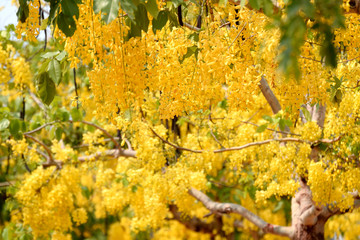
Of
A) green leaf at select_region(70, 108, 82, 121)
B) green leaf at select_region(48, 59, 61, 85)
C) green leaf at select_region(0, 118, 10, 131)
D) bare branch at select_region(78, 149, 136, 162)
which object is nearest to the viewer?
green leaf at select_region(48, 59, 61, 85)

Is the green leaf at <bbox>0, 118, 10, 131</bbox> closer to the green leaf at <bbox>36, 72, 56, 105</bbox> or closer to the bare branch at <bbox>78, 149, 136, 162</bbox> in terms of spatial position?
the bare branch at <bbox>78, 149, 136, 162</bbox>

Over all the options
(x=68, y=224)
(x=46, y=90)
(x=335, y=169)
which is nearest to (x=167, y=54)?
(x=46, y=90)

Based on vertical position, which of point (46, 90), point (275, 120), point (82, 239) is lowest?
point (82, 239)

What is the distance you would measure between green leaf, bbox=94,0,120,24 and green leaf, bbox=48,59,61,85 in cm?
78

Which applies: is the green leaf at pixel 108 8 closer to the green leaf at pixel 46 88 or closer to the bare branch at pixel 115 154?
the green leaf at pixel 46 88

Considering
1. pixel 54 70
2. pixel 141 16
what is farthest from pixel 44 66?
pixel 141 16

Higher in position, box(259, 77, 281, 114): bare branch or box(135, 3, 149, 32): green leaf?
box(135, 3, 149, 32): green leaf

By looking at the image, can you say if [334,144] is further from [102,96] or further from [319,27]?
[319,27]

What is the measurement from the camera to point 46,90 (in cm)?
186

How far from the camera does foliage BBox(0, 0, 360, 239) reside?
1.51m

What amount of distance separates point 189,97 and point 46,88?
0.61 meters

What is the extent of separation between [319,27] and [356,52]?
5.27ft

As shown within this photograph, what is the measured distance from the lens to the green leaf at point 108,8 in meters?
1.09

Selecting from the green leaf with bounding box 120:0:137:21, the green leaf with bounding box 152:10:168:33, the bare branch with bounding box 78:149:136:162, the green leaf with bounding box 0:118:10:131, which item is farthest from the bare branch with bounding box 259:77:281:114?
the green leaf with bounding box 120:0:137:21
